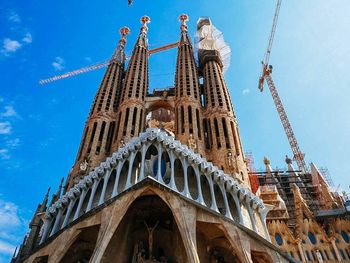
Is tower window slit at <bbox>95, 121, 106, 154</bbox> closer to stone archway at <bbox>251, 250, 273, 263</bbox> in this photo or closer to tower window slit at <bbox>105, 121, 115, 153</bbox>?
tower window slit at <bbox>105, 121, 115, 153</bbox>

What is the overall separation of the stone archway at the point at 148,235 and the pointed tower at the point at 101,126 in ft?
20.4

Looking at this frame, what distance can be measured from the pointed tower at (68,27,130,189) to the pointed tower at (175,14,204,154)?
6186 mm

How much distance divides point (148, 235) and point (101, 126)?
12.1 m

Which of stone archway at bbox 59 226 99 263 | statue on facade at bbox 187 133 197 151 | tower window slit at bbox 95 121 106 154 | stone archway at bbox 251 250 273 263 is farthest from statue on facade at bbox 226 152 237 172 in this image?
tower window slit at bbox 95 121 106 154

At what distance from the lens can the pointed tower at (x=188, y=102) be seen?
25.7 metres

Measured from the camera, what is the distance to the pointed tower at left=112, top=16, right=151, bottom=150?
86.9ft

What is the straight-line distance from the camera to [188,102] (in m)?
28.9

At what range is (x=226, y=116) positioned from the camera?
89.5 feet

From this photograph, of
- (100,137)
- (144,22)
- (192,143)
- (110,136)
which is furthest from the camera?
(144,22)

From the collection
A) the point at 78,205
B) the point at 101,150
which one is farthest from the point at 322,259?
the point at 101,150

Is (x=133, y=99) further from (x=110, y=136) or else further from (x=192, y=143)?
(x=192, y=143)

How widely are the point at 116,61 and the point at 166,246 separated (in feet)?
79.4

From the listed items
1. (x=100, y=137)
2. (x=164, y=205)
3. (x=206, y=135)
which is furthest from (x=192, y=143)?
(x=100, y=137)

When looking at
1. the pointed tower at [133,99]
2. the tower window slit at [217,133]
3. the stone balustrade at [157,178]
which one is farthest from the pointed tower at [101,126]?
the tower window slit at [217,133]
